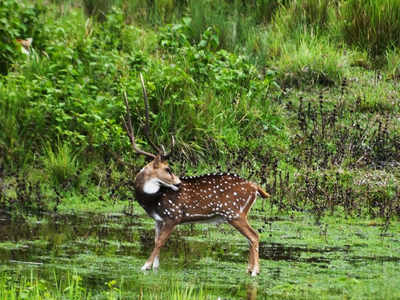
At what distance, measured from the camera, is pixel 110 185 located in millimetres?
12438

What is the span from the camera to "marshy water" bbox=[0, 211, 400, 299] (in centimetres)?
816

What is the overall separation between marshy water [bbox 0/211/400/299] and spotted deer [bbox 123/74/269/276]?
40 centimetres

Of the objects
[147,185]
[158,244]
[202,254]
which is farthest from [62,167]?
[158,244]

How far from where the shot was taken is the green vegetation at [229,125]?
31.2ft

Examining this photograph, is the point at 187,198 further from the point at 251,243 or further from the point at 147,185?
the point at 251,243

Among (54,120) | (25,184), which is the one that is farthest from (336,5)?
(25,184)

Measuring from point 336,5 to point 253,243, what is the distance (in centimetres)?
988

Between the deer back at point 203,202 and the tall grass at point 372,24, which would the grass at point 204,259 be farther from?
the tall grass at point 372,24

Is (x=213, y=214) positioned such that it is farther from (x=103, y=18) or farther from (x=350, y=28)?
(x=103, y=18)

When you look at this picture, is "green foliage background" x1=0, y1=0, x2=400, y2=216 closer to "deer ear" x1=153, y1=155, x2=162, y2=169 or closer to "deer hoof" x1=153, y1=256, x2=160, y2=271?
"deer ear" x1=153, y1=155, x2=162, y2=169

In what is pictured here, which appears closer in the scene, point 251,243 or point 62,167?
point 251,243

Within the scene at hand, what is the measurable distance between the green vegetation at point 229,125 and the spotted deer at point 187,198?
418mm

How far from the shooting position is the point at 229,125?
13.9 m

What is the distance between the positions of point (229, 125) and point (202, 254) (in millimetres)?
4649
